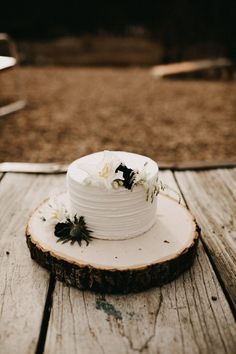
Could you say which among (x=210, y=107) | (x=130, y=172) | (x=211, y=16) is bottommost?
(x=210, y=107)

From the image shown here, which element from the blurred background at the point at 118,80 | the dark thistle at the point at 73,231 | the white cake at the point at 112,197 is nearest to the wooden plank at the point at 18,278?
the dark thistle at the point at 73,231

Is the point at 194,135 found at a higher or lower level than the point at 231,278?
lower

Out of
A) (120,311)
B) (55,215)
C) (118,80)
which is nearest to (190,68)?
(118,80)

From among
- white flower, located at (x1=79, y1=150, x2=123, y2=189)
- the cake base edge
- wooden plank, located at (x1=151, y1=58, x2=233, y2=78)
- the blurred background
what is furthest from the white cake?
wooden plank, located at (x1=151, y1=58, x2=233, y2=78)

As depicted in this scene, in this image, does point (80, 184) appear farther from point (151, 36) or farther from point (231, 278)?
point (151, 36)

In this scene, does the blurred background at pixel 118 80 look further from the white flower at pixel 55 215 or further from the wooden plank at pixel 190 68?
the white flower at pixel 55 215

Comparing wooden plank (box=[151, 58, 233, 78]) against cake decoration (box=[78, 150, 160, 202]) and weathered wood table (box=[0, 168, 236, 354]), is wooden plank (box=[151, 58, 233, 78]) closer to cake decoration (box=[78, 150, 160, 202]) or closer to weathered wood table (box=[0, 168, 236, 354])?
weathered wood table (box=[0, 168, 236, 354])

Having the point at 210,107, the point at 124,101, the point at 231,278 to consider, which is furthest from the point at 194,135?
the point at 231,278

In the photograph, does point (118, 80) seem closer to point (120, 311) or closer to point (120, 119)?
point (120, 119)
